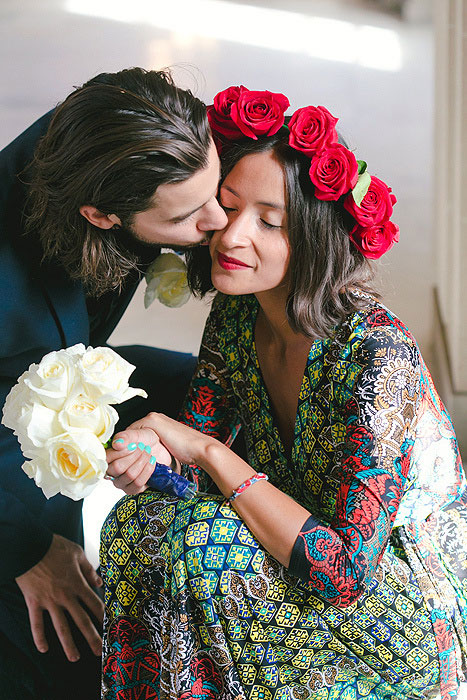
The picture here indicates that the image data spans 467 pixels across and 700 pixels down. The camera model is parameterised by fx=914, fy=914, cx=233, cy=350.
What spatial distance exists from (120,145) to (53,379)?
44cm

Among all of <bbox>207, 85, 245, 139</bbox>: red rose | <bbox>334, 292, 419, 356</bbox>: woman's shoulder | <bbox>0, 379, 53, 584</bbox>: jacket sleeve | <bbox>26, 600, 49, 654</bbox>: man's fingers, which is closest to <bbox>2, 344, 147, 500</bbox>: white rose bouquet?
<bbox>334, 292, 419, 356</bbox>: woman's shoulder

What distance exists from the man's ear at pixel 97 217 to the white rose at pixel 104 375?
33 cm

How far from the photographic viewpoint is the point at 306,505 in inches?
76.4

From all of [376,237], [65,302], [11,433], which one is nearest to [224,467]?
[376,237]

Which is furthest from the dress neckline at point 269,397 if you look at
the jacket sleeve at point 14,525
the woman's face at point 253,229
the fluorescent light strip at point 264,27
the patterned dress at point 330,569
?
the fluorescent light strip at point 264,27

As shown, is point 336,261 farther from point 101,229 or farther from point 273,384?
point 101,229

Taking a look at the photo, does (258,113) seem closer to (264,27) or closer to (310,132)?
(310,132)

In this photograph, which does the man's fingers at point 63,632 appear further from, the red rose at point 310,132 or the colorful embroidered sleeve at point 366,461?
the red rose at point 310,132

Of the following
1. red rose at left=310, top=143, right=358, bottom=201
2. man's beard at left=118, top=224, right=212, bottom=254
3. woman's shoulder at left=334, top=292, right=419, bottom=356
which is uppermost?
red rose at left=310, top=143, right=358, bottom=201

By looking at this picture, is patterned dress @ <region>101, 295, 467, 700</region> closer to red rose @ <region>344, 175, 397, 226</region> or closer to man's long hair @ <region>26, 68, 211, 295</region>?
red rose @ <region>344, 175, 397, 226</region>

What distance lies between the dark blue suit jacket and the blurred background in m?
1.85

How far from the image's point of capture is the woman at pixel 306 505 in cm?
164

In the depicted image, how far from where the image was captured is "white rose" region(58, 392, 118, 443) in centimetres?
153

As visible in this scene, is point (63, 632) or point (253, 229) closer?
point (253, 229)
